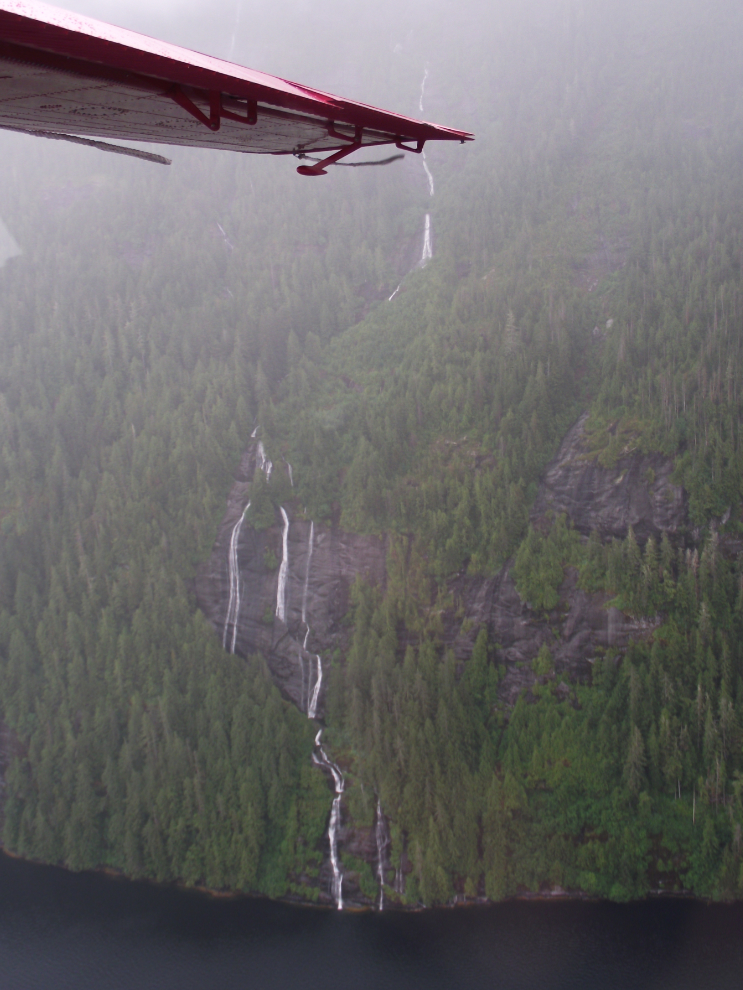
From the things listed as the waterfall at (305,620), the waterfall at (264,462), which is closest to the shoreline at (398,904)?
the waterfall at (305,620)

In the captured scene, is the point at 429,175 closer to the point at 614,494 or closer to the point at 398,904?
the point at 614,494

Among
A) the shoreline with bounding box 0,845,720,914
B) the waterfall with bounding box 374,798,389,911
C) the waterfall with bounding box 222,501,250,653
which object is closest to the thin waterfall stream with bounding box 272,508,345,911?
the shoreline with bounding box 0,845,720,914

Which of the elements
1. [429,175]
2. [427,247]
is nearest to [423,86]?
[429,175]

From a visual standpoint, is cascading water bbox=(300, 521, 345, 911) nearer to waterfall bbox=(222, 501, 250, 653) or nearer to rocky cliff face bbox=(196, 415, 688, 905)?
rocky cliff face bbox=(196, 415, 688, 905)

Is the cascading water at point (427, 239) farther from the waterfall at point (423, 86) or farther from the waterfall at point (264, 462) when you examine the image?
the waterfall at point (264, 462)

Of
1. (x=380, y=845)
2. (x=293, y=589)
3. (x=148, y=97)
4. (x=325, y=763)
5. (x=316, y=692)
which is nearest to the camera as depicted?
(x=148, y=97)

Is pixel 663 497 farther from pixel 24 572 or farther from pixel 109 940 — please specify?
pixel 24 572
